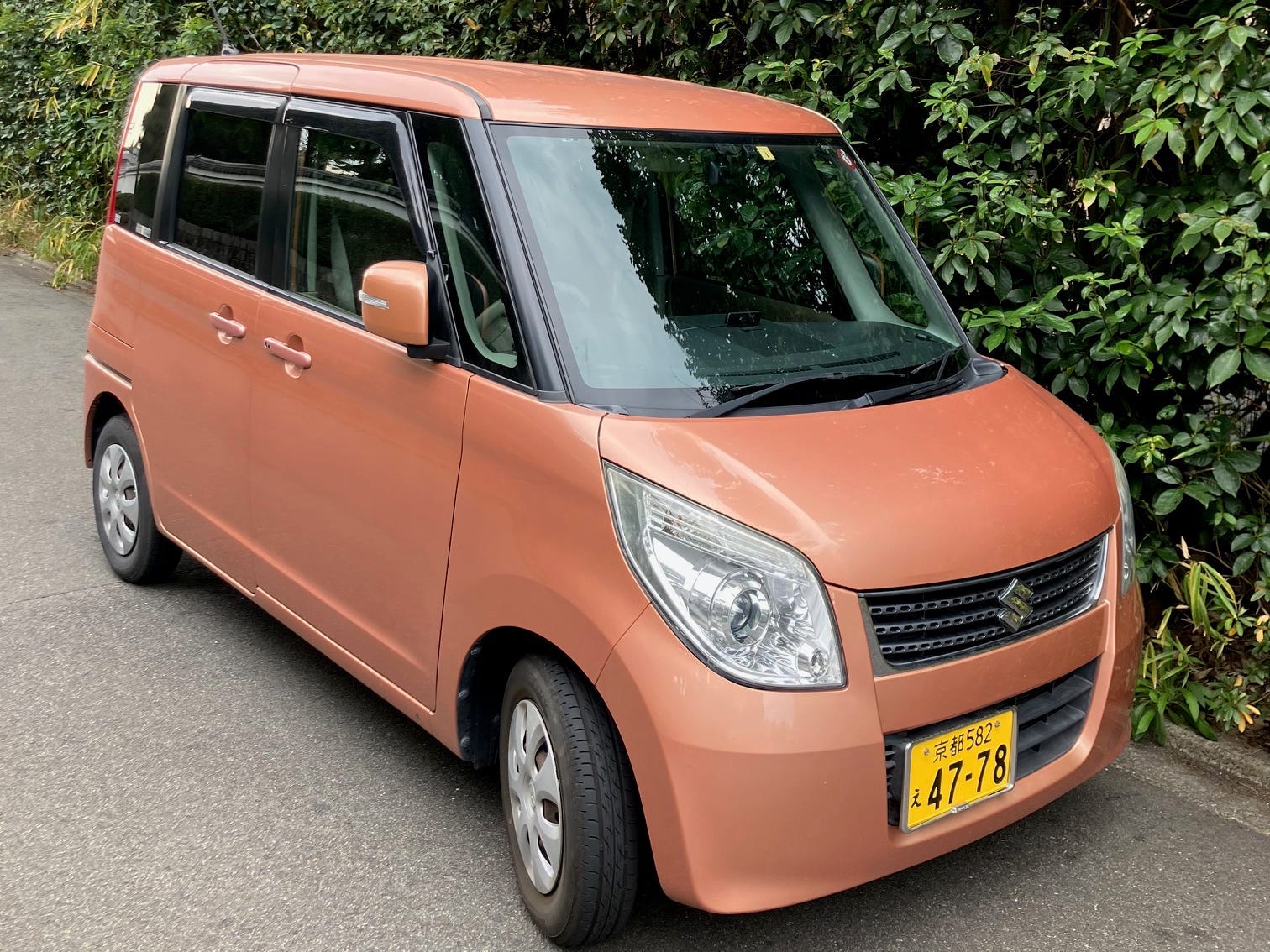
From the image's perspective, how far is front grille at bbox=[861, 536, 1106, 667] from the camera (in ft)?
8.06

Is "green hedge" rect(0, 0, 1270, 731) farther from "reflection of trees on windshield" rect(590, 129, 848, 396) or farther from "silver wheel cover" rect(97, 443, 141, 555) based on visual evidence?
"silver wheel cover" rect(97, 443, 141, 555)

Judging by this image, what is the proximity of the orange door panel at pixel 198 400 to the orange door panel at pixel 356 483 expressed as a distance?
13 cm

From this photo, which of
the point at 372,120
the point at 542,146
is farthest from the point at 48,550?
the point at 542,146

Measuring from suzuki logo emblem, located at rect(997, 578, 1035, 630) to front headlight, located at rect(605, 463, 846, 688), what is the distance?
1.39ft

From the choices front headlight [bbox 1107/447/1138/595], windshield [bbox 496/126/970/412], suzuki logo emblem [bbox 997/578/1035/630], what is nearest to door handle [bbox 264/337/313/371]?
windshield [bbox 496/126/970/412]

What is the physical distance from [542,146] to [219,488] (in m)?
1.66

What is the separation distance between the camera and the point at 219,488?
12.8 ft

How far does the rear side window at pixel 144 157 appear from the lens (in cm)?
435

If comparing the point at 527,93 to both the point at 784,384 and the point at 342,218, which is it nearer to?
the point at 342,218

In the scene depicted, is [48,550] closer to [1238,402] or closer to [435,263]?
[435,263]

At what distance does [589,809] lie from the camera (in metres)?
2.53

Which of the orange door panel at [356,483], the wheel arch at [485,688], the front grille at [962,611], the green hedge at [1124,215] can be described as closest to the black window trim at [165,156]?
the orange door panel at [356,483]

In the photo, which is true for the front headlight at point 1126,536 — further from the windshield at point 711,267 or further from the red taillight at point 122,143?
the red taillight at point 122,143

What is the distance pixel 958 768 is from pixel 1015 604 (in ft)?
1.17
